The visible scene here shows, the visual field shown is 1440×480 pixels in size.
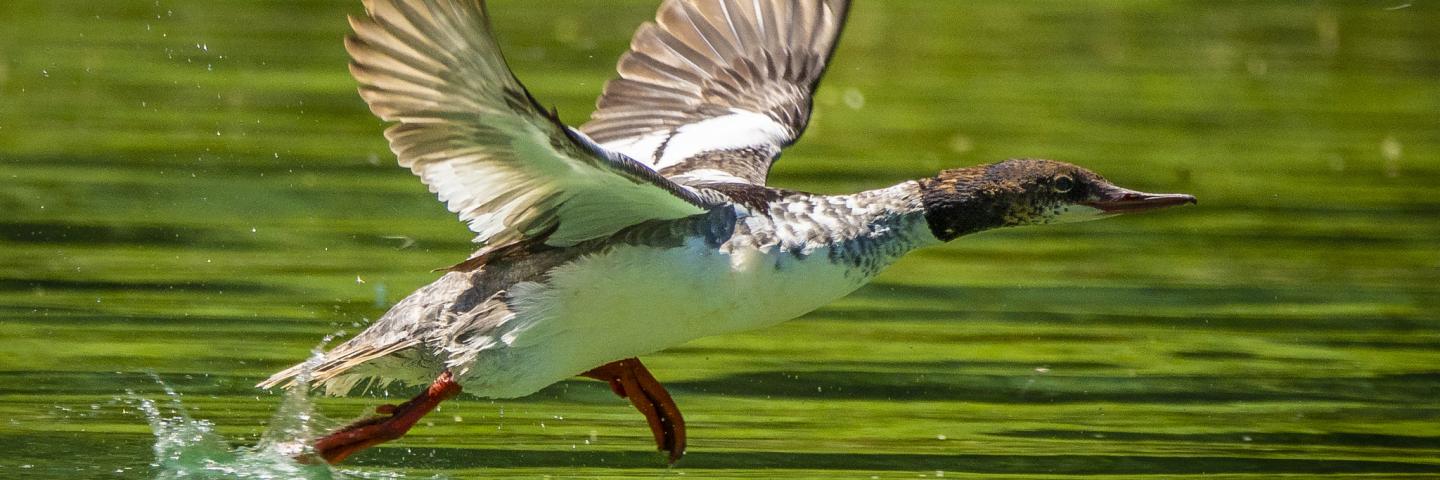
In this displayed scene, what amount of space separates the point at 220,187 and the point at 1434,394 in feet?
21.1

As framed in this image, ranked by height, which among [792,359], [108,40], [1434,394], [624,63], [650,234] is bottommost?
[1434,394]

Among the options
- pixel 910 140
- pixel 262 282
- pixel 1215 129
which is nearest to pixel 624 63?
pixel 262 282

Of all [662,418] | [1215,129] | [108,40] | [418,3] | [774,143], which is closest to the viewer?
[418,3]

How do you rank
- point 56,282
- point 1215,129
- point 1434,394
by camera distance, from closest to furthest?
point 1434,394, point 56,282, point 1215,129

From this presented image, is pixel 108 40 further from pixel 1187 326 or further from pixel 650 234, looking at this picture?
pixel 650 234

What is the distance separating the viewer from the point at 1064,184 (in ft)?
Answer: 23.9

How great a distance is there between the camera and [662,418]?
7.67 meters

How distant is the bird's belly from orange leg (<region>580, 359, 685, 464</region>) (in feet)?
1.66

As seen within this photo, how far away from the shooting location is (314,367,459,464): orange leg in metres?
7.32

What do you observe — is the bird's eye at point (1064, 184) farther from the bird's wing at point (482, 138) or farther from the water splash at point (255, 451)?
the water splash at point (255, 451)

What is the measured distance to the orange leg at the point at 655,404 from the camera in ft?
25.0

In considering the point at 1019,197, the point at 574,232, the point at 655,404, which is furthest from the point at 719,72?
the point at 574,232

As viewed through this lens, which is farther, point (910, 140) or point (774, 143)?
point (910, 140)

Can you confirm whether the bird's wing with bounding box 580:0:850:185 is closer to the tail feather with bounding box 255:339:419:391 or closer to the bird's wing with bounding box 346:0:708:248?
the tail feather with bounding box 255:339:419:391
